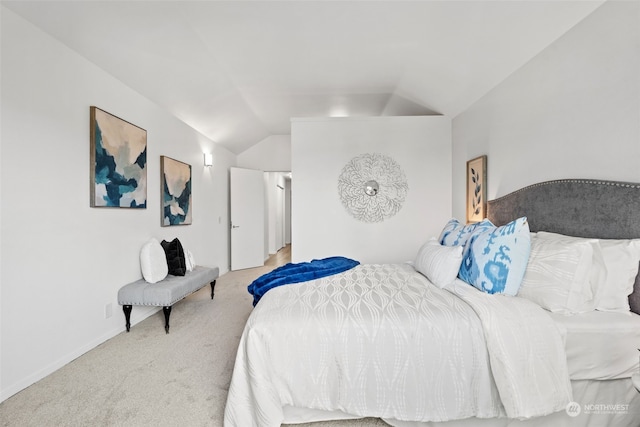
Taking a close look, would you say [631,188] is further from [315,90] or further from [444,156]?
[315,90]

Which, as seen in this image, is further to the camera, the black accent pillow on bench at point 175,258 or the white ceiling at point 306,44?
the black accent pillow on bench at point 175,258

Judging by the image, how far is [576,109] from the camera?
1.92m

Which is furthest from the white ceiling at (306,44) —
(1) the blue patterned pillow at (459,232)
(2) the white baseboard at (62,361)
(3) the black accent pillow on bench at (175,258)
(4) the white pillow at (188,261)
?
(2) the white baseboard at (62,361)

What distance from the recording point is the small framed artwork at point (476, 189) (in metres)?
3.08

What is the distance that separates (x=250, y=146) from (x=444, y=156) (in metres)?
3.83

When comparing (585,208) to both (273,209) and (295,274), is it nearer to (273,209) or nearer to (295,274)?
(295,274)

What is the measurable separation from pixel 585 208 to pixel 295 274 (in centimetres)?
192

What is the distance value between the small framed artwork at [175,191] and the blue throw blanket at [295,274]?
187 centimetres

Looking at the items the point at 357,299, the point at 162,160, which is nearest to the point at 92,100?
the point at 162,160

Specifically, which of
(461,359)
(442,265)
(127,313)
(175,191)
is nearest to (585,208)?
(442,265)

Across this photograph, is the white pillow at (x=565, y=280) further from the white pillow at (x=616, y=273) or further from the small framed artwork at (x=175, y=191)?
the small framed artwork at (x=175, y=191)

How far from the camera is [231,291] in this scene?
416 cm

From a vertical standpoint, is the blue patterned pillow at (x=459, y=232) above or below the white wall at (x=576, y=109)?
below

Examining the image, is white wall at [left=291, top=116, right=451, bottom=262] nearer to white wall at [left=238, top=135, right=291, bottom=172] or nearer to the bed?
white wall at [left=238, top=135, right=291, bottom=172]
